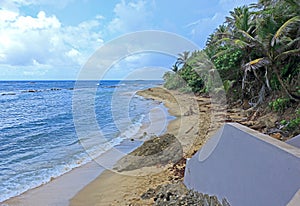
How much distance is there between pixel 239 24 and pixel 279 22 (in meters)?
3.58

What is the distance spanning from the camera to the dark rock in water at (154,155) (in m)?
8.56

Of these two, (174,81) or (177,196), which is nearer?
(177,196)

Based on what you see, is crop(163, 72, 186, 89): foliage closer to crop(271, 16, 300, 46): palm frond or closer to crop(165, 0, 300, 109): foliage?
crop(165, 0, 300, 109): foliage

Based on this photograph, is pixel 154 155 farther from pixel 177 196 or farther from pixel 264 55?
pixel 264 55

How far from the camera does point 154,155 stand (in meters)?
9.26

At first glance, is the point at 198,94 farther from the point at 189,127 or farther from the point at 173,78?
the point at 189,127

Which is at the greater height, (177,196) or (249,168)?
(249,168)

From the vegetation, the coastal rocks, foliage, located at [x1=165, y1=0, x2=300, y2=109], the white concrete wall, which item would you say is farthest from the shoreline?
foliage, located at [x1=165, y1=0, x2=300, y2=109]

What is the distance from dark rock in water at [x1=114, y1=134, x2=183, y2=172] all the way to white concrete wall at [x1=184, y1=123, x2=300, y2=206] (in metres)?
3.96

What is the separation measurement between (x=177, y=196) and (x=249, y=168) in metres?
2.43

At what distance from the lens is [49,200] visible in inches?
263

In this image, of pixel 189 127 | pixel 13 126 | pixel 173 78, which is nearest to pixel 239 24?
pixel 189 127

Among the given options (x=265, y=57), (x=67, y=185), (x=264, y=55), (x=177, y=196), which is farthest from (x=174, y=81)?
(x=177, y=196)

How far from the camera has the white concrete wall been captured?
246cm
